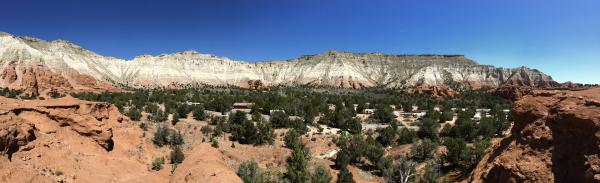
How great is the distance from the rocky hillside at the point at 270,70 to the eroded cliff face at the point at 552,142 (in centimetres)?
9737

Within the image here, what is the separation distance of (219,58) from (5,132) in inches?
5493

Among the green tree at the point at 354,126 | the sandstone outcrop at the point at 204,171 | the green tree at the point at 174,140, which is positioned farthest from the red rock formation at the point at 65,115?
the green tree at the point at 354,126

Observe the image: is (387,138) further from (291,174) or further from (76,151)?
(76,151)

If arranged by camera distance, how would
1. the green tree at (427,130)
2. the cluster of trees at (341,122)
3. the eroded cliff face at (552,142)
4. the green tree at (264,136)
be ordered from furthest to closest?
the cluster of trees at (341,122), the green tree at (427,130), the green tree at (264,136), the eroded cliff face at (552,142)

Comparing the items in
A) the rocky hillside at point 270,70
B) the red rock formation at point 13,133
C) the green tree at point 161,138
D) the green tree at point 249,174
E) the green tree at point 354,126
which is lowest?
the green tree at point 249,174

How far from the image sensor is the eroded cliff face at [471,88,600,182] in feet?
36.8

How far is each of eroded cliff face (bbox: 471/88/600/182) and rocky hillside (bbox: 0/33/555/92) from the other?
97369 millimetres

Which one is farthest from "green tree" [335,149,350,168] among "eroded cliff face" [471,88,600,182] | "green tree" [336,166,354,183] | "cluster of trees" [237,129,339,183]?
"eroded cliff face" [471,88,600,182]

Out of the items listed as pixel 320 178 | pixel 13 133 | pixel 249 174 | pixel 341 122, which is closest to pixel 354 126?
pixel 341 122

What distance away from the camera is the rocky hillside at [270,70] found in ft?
347

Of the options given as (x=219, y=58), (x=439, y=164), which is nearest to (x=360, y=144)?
(x=439, y=164)

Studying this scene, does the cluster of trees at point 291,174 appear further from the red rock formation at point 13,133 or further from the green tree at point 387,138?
the green tree at point 387,138

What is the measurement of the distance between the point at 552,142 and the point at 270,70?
5698 inches

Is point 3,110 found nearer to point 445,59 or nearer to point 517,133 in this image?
point 517,133
